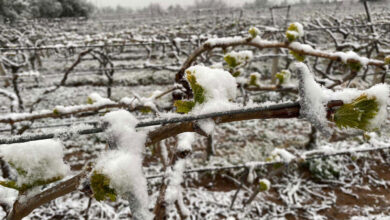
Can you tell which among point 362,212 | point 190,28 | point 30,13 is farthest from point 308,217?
point 30,13

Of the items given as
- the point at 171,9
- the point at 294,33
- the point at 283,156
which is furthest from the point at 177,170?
the point at 171,9

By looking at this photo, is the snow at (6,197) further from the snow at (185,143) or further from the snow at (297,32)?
the snow at (297,32)

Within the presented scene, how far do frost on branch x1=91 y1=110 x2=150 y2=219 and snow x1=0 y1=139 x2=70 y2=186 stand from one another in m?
0.13

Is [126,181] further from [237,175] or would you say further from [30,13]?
[30,13]

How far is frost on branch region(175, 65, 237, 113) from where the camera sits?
0.49 metres

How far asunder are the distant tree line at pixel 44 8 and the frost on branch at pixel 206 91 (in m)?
16.2

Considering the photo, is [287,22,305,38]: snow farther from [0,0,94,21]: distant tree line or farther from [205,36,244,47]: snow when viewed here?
[0,0,94,21]: distant tree line

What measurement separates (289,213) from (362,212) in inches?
34.4

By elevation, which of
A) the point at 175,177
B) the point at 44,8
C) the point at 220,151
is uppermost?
the point at 44,8

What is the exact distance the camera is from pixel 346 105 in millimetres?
464

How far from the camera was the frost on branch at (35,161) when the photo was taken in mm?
502

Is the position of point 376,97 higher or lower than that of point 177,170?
higher

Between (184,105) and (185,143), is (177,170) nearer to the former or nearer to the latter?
(185,143)

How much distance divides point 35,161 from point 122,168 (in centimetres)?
21
